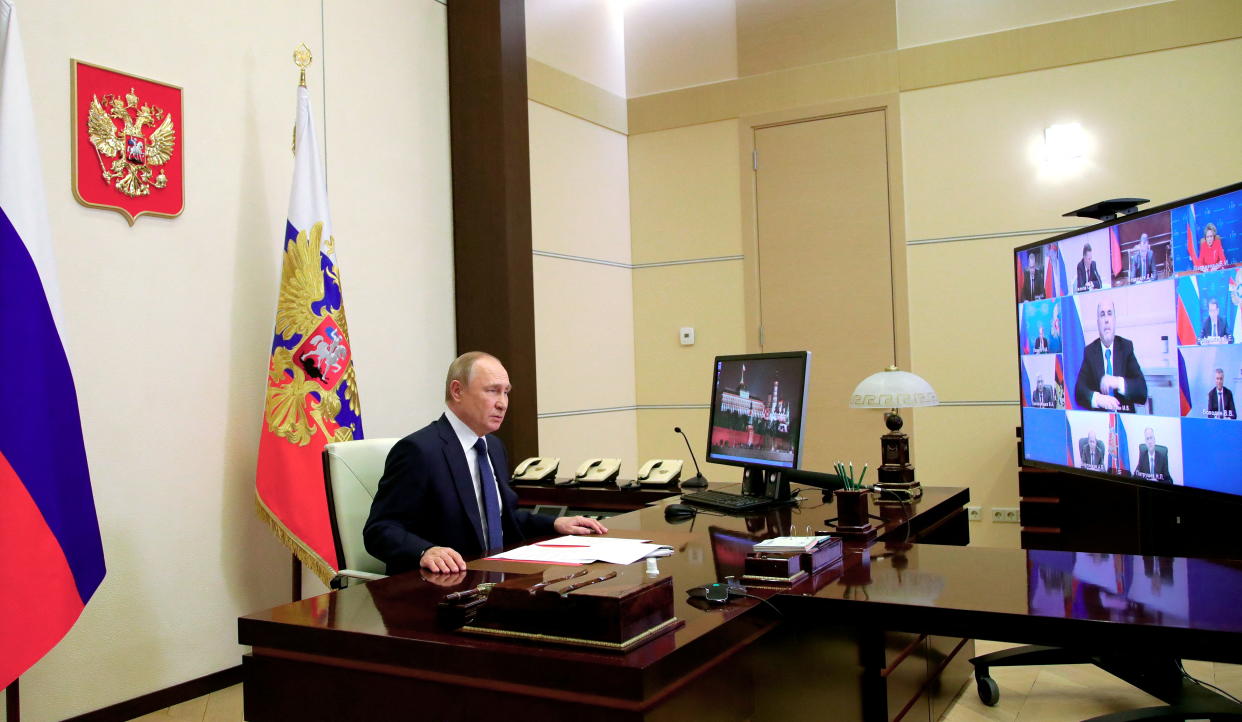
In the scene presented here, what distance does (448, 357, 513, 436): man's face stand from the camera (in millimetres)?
2551

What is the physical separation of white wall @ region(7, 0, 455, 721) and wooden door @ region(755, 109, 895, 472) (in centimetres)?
237

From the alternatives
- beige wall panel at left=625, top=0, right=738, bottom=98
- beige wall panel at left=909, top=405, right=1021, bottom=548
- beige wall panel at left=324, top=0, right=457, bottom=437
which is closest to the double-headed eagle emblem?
beige wall panel at left=324, top=0, right=457, bottom=437

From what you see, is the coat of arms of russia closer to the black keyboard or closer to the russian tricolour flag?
the russian tricolour flag

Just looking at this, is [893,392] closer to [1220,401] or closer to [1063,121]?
[1220,401]

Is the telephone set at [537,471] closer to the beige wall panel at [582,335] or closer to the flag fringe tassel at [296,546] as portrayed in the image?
the flag fringe tassel at [296,546]

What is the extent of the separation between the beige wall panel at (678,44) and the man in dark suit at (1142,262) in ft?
12.1

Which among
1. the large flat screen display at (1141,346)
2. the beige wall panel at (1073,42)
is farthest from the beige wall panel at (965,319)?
the large flat screen display at (1141,346)

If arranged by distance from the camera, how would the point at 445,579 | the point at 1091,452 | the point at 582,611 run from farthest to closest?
the point at 1091,452 < the point at 445,579 < the point at 582,611

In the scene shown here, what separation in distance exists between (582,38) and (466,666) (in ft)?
16.5

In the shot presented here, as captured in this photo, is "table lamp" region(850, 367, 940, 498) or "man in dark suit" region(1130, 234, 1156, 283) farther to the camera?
"table lamp" region(850, 367, 940, 498)

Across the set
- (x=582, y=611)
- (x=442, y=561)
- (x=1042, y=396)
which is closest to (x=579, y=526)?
(x=442, y=561)

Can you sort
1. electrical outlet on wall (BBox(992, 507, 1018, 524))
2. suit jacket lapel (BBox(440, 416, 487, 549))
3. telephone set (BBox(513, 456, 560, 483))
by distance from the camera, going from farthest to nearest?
electrical outlet on wall (BBox(992, 507, 1018, 524)), telephone set (BBox(513, 456, 560, 483)), suit jacket lapel (BBox(440, 416, 487, 549))

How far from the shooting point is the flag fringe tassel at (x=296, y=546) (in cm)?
344

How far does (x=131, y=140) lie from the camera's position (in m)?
3.31
